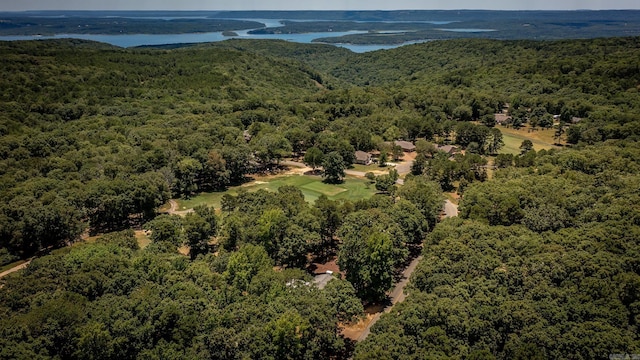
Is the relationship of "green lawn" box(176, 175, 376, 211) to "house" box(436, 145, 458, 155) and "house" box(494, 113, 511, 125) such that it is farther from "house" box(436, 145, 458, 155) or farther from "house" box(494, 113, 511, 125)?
"house" box(494, 113, 511, 125)

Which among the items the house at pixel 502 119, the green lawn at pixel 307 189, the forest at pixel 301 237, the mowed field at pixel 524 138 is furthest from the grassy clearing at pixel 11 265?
the house at pixel 502 119

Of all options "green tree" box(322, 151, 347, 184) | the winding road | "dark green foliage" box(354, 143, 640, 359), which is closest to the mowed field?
"green tree" box(322, 151, 347, 184)

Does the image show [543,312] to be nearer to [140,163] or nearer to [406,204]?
[406,204]

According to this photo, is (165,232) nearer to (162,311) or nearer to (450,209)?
(162,311)

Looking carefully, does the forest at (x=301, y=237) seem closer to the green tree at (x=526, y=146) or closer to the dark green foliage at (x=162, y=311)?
the dark green foliage at (x=162, y=311)

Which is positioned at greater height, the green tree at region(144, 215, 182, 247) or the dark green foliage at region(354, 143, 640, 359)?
the dark green foliage at region(354, 143, 640, 359)

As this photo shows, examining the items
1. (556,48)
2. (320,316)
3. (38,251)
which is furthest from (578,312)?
(556,48)
